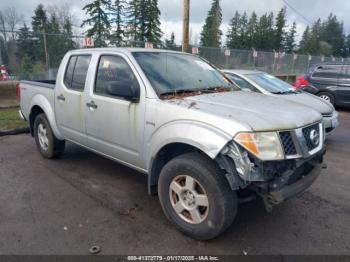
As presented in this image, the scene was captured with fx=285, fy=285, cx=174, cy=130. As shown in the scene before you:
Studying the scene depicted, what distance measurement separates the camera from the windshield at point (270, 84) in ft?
22.6

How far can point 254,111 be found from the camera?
110 inches

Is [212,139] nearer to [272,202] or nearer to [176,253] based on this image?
[272,202]

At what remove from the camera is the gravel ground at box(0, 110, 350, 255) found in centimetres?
279

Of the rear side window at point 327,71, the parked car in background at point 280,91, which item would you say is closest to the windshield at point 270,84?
the parked car in background at point 280,91

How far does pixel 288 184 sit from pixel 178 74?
1.84m

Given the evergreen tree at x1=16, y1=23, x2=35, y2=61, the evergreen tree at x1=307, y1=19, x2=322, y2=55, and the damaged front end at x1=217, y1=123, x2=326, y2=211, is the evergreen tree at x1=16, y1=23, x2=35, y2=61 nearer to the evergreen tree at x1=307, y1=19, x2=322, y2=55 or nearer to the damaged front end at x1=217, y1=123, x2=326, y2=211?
the damaged front end at x1=217, y1=123, x2=326, y2=211

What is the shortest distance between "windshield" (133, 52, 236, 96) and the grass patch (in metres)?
4.91

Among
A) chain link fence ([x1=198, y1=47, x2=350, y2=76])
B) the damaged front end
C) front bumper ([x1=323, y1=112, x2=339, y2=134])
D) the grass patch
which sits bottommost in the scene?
the grass patch

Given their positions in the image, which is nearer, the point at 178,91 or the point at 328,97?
the point at 178,91

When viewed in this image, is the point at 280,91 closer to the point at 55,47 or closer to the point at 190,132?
the point at 190,132

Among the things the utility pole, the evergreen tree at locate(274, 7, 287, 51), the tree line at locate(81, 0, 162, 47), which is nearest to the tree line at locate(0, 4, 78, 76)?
the utility pole

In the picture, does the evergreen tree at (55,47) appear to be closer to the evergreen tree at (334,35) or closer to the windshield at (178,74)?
the windshield at (178,74)

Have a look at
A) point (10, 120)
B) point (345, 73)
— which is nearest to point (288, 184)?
point (10, 120)

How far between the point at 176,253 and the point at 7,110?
26.5 ft
